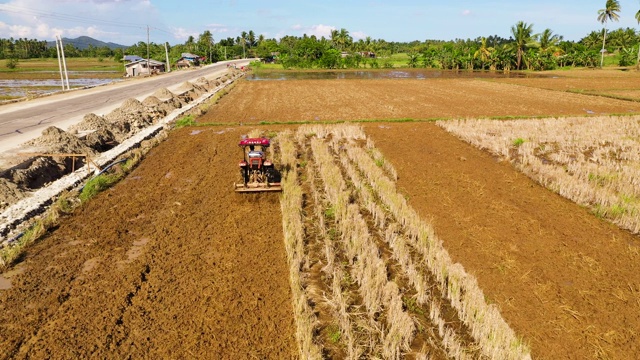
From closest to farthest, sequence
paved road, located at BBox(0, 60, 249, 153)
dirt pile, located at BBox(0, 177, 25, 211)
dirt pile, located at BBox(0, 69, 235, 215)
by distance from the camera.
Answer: dirt pile, located at BBox(0, 177, 25, 211) < dirt pile, located at BBox(0, 69, 235, 215) < paved road, located at BBox(0, 60, 249, 153)

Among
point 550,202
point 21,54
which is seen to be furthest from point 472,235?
point 21,54

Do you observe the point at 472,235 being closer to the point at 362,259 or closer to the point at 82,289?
the point at 362,259

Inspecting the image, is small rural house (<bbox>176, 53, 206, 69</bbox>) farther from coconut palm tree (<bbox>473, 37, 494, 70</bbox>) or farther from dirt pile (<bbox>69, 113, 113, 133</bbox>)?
dirt pile (<bbox>69, 113, 113, 133</bbox>)

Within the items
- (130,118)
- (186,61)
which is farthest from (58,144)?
(186,61)

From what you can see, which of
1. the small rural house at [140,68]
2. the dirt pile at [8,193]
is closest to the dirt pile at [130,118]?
the dirt pile at [8,193]

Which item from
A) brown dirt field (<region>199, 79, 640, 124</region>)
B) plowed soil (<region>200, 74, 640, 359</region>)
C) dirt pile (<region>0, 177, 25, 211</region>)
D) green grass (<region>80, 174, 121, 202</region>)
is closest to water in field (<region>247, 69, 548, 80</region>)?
brown dirt field (<region>199, 79, 640, 124</region>)

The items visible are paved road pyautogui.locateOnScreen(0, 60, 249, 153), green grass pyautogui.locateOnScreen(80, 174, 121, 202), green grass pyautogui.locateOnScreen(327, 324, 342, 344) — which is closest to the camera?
green grass pyautogui.locateOnScreen(327, 324, 342, 344)

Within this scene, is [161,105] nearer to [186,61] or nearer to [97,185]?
[97,185]

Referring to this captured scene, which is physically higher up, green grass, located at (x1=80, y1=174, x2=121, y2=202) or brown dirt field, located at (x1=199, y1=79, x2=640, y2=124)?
brown dirt field, located at (x1=199, y1=79, x2=640, y2=124)
